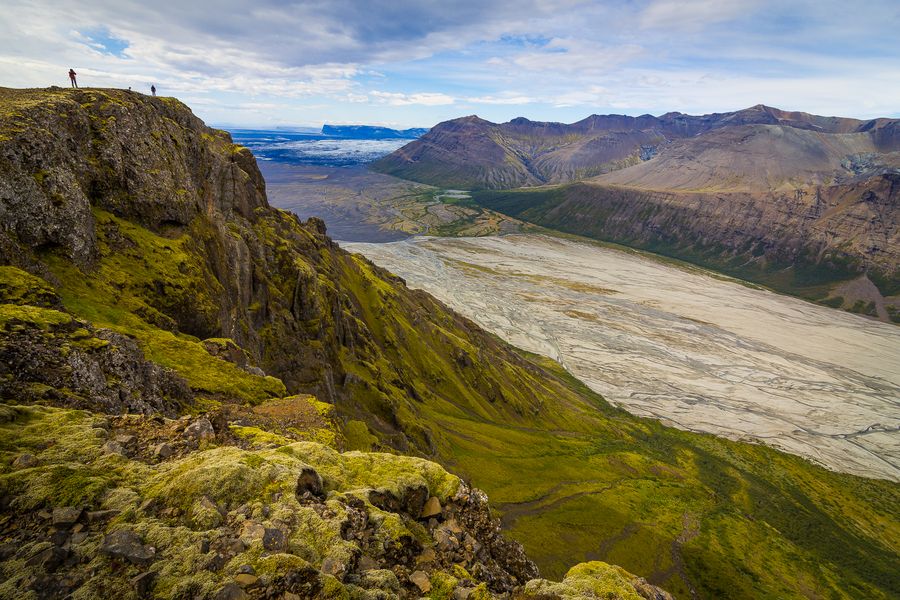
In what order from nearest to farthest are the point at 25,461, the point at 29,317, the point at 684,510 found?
the point at 25,461
the point at 29,317
the point at 684,510

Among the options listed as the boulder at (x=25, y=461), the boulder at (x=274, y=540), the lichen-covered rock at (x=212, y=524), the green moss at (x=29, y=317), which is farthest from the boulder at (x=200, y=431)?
the green moss at (x=29, y=317)

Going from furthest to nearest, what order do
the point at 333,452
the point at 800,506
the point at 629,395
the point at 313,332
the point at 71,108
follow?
the point at 629,395 → the point at 800,506 → the point at 313,332 → the point at 71,108 → the point at 333,452

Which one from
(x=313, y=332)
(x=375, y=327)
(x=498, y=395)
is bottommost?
(x=498, y=395)

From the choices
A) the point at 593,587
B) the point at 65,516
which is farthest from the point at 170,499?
the point at 593,587

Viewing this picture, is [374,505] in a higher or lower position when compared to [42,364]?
lower

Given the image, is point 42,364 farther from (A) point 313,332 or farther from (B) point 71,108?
(A) point 313,332

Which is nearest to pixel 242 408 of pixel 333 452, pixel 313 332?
pixel 333 452

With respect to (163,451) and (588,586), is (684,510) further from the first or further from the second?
(163,451)

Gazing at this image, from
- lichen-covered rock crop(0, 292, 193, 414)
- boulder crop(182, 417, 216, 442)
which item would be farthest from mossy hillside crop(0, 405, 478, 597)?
lichen-covered rock crop(0, 292, 193, 414)

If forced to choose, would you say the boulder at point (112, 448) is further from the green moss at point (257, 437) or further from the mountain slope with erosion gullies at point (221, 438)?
the green moss at point (257, 437)
